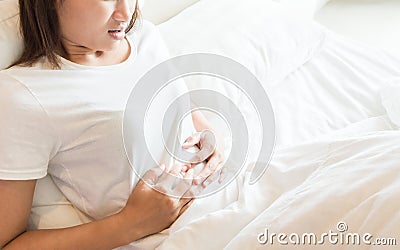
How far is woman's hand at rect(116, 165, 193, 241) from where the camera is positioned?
96cm

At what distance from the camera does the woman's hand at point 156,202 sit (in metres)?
0.96

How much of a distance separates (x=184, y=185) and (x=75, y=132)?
225 millimetres

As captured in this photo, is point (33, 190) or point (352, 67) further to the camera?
point (352, 67)

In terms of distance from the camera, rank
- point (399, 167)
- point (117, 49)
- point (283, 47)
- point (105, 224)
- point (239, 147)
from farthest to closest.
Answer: point (283, 47), point (239, 147), point (117, 49), point (105, 224), point (399, 167)

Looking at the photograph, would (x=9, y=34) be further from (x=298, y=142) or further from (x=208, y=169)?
(x=298, y=142)

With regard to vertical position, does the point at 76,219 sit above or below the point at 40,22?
below

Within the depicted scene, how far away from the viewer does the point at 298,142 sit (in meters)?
1.21

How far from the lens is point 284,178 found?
0.96 m

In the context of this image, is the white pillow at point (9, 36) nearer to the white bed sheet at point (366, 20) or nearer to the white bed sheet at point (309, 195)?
the white bed sheet at point (309, 195)

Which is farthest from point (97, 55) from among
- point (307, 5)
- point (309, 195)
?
point (307, 5)

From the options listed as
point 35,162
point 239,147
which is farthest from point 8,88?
point 239,147

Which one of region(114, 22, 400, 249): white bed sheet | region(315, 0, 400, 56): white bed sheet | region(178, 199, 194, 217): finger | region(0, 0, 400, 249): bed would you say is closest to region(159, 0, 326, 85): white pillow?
region(0, 0, 400, 249): bed

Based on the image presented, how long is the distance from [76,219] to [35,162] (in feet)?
0.55

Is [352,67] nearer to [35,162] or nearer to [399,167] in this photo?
[399,167]
